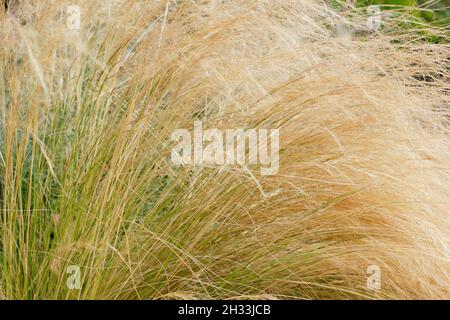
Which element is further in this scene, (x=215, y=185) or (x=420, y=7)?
(x=420, y=7)

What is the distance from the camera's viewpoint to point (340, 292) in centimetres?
219

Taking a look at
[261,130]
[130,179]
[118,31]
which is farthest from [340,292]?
[118,31]

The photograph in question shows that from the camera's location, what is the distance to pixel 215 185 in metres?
2.17

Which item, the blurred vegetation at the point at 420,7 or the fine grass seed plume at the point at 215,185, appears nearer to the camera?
the fine grass seed plume at the point at 215,185

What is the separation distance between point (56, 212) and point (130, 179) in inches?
9.8

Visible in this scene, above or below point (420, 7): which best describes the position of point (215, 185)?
below

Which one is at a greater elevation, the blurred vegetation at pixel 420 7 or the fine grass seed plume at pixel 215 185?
the blurred vegetation at pixel 420 7

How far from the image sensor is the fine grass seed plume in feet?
6.79

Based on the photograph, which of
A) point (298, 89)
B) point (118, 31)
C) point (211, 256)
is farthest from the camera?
point (118, 31)

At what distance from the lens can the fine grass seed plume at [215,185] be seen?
81.4 inches

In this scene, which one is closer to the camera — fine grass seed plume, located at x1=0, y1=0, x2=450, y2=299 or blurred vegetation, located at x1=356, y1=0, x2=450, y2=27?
fine grass seed plume, located at x1=0, y1=0, x2=450, y2=299

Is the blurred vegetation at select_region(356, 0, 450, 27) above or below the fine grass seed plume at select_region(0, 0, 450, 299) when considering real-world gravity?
above
